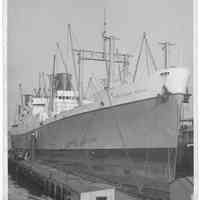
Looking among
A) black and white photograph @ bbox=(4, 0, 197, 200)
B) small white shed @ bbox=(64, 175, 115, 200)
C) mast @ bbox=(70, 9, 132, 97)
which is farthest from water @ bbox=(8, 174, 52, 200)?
mast @ bbox=(70, 9, 132, 97)

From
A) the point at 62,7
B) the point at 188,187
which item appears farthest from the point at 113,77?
the point at 188,187

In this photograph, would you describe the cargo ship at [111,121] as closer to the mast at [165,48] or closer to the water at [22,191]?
the mast at [165,48]

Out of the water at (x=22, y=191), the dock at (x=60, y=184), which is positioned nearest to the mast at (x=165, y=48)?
the dock at (x=60, y=184)

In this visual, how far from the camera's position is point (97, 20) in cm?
301

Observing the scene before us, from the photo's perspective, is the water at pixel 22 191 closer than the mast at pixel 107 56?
Yes

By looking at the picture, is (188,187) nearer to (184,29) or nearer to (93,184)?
(93,184)

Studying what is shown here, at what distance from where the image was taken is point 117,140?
2980 mm

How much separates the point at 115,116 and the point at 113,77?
0.29 meters

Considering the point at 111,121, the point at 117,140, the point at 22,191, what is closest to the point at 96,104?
the point at 111,121

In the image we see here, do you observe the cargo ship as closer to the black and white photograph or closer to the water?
the black and white photograph

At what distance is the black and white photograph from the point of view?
2855 mm

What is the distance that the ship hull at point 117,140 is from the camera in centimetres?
290

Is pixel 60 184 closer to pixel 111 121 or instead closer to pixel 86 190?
pixel 86 190

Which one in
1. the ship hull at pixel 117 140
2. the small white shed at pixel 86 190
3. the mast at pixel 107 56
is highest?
the mast at pixel 107 56
